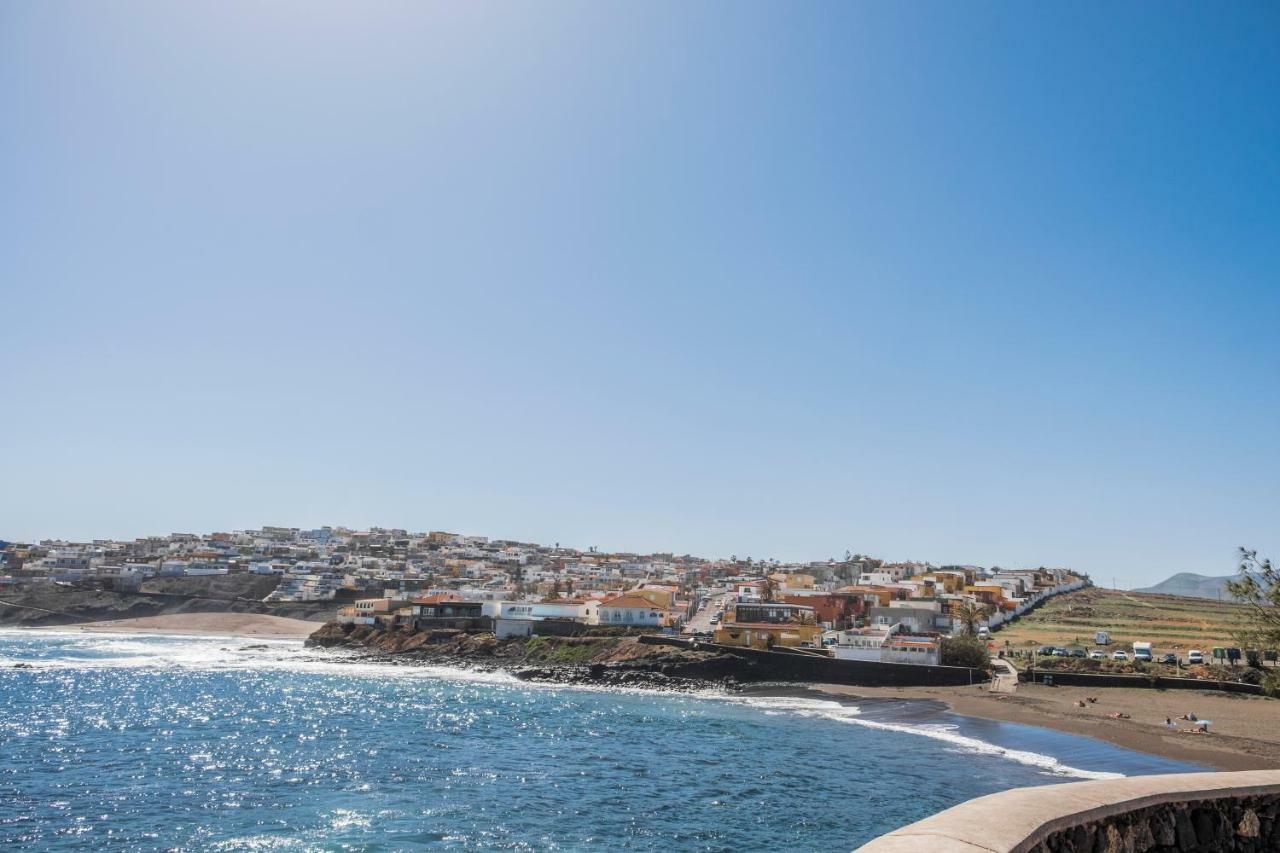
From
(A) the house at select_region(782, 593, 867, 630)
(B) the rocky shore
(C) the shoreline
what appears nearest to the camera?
(C) the shoreline

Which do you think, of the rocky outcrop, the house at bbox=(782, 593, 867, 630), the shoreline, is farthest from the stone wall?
the house at bbox=(782, 593, 867, 630)

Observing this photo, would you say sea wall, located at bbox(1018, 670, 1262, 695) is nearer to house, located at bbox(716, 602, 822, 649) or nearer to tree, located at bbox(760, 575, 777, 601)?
house, located at bbox(716, 602, 822, 649)

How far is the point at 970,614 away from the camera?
7269cm

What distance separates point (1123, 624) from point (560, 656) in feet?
202

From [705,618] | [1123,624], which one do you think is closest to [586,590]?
[705,618]

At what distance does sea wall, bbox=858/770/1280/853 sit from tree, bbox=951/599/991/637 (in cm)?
6020

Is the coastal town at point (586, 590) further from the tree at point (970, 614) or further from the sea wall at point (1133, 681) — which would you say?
the sea wall at point (1133, 681)

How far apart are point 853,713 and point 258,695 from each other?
121 ft

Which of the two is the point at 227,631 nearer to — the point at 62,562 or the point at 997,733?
the point at 62,562

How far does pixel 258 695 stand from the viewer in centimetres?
5112

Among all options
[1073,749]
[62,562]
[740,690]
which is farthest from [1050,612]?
[62,562]

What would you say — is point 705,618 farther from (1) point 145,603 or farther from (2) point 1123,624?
(1) point 145,603

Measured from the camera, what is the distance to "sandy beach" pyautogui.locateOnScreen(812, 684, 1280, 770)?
3259cm

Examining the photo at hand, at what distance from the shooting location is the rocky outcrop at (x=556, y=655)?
61.5 m
